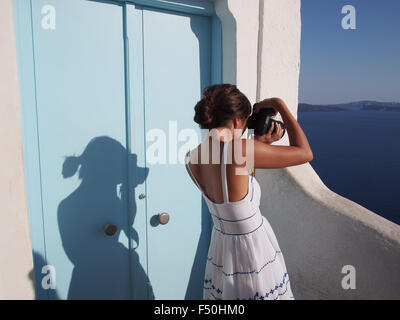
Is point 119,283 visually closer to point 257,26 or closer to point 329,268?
point 329,268

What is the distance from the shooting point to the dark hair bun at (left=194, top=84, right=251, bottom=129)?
5.06 ft

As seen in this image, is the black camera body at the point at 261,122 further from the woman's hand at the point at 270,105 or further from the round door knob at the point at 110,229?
the round door knob at the point at 110,229

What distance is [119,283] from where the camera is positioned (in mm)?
2312

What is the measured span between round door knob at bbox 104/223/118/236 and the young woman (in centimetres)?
78

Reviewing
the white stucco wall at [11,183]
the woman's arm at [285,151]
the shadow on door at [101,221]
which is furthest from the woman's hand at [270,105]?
the white stucco wall at [11,183]

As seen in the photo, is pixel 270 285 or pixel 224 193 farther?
pixel 270 285

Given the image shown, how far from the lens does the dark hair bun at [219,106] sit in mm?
1542

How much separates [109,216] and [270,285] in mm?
1189

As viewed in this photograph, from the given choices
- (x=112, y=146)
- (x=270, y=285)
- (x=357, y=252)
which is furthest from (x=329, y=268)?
(x=112, y=146)

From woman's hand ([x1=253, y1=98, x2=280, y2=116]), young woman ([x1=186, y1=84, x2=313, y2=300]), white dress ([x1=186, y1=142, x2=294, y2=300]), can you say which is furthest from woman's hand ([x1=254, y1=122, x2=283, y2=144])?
white dress ([x1=186, y1=142, x2=294, y2=300])

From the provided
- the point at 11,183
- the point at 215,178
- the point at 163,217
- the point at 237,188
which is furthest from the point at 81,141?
the point at 237,188

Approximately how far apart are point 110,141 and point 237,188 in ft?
3.47

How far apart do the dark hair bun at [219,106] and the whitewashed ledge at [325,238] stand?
1112mm

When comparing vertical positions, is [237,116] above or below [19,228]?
above
